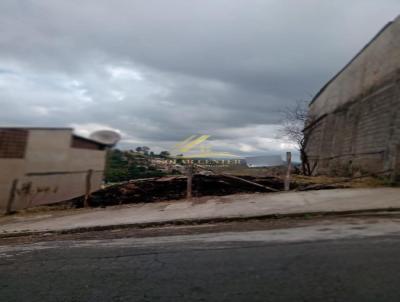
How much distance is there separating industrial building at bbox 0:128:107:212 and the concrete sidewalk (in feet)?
8.77

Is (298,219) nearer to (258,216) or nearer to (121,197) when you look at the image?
(258,216)

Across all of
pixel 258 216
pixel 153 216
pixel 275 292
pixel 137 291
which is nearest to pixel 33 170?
pixel 153 216

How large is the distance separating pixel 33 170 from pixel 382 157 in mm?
13734

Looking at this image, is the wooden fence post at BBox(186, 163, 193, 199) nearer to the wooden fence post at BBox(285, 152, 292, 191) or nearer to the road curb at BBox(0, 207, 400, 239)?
the wooden fence post at BBox(285, 152, 292, 191)

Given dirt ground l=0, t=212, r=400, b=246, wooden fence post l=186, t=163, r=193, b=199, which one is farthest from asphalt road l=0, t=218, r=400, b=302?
wooden fence post l=186, t=163, r=193, b=199

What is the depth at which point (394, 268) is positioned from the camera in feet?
14.2

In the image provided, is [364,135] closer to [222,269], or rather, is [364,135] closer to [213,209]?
[213,209]

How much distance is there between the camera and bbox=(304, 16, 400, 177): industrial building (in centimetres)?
1321

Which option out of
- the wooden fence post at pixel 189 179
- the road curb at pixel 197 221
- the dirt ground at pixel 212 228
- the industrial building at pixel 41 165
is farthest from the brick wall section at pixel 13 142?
the wooden fence post at pixel 189 179

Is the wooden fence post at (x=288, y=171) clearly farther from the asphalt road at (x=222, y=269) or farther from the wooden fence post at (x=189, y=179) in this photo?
the asphalt road at (x=222, y=269)

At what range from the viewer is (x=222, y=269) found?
15.6 ft

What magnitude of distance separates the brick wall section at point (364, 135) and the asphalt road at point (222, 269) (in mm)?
7376

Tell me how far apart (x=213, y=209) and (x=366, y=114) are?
8.90 m

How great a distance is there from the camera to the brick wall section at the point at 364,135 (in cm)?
1302
